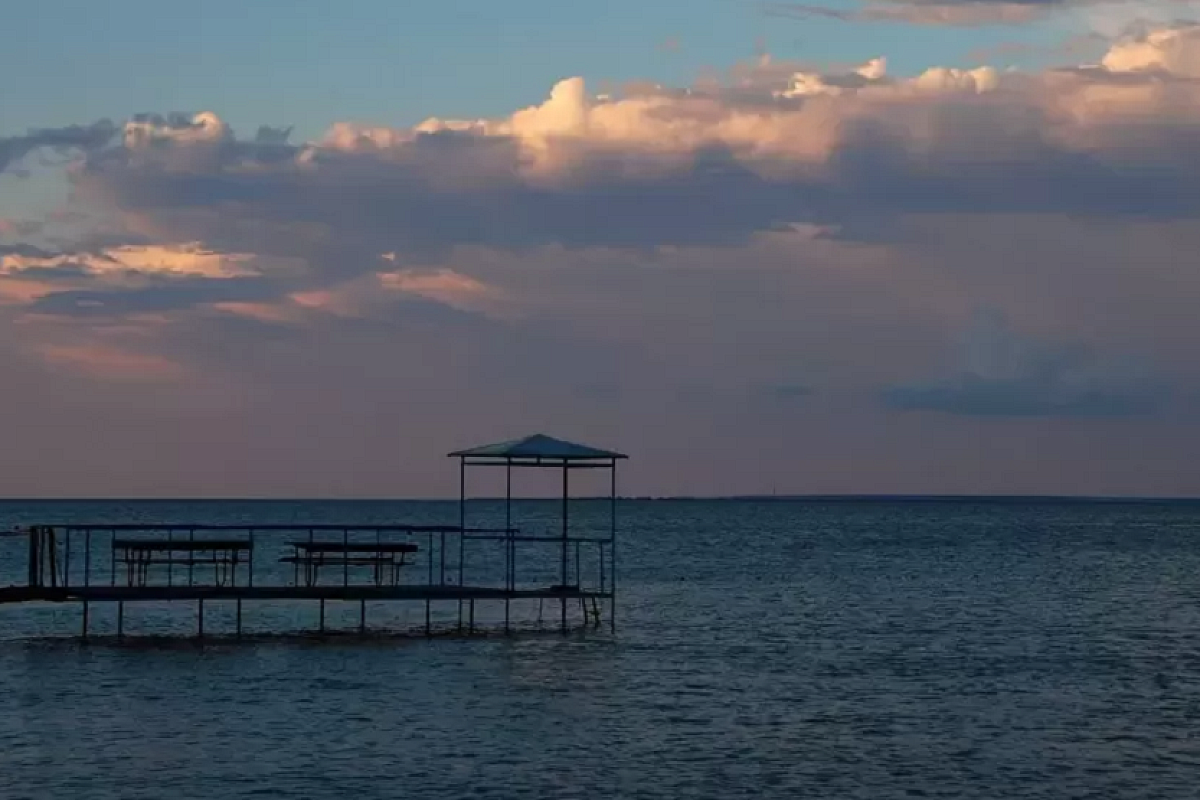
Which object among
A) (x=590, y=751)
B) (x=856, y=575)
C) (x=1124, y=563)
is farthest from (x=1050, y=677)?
(x=1124, y=563)

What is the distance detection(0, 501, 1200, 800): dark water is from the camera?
2270 cm

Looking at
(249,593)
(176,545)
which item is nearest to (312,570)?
(176,545)

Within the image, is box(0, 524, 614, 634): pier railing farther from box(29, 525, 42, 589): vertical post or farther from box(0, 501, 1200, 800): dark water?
box(0, 501, 1200, 800): dark water

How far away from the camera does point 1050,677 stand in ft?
114

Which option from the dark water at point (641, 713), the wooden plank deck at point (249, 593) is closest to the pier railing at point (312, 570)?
the wooden plank deck at point (249, 593)

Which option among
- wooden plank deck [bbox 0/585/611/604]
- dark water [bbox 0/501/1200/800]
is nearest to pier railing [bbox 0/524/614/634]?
wooden plank deck [bbox 0/585/611/604]

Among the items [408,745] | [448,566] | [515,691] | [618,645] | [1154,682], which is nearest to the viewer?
[408,745]

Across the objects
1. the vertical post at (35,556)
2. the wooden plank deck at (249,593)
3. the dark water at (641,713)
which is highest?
the vertical post at (35,556)

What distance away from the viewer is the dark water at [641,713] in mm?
22703

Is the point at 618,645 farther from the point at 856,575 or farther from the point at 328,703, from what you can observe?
the point at 856,575

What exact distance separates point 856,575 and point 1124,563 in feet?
69.2

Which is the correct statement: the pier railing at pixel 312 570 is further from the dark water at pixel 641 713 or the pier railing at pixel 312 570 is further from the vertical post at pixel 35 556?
the dark water at pixel 641 713

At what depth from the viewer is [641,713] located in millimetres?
28453

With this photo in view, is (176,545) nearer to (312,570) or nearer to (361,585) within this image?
(361,585)
